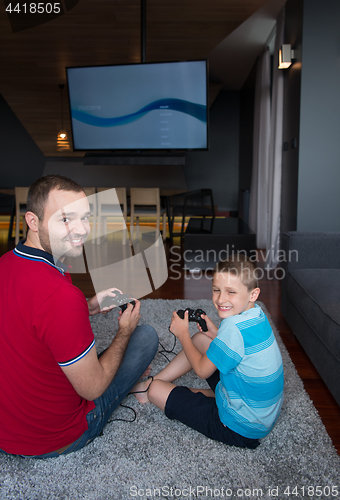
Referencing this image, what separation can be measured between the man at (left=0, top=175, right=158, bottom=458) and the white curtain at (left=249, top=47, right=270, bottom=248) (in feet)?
14.6

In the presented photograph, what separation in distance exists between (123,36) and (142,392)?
13.6 feet

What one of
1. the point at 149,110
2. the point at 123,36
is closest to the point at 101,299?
the point at 149,110

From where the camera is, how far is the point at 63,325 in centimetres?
89

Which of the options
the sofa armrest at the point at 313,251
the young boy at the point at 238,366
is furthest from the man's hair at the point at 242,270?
the sofa armrest at the point at 313,251

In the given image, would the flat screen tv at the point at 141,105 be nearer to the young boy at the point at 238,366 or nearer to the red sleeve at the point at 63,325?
the young boy at the point at 238,366

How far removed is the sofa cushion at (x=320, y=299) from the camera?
154 cm

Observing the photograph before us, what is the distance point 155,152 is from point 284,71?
1571 millimetres

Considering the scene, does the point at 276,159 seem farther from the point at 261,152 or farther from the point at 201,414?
the point at 201,414

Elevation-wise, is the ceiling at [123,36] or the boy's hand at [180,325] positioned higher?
the ceiling at [123,36]

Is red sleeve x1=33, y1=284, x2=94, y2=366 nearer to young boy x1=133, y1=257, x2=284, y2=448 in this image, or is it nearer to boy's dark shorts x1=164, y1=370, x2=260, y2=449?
young boy x1=133, y1=257, x2=284, y2=448

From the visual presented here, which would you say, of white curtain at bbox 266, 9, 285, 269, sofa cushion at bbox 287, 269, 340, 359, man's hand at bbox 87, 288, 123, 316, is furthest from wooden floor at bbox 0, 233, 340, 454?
man's hand at bbox 87, 288, 123, 316

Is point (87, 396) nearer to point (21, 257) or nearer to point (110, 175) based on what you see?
point (21, 257)

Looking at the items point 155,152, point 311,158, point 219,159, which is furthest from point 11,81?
point 311,158

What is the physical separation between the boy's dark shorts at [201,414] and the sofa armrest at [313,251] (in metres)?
1.18
